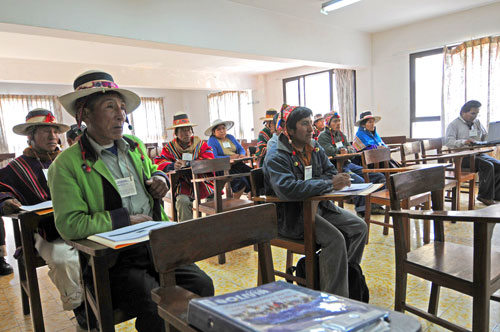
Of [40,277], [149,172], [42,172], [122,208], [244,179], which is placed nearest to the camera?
[122,208]

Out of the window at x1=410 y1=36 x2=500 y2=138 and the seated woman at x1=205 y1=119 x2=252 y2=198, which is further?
the window at x1=410 y1=36 x2=500 y2=138

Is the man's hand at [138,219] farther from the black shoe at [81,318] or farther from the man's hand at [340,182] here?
the man's hand at [340,182]

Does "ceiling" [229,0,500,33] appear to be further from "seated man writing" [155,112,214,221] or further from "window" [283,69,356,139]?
"seated man writing" [155,112,214,221]

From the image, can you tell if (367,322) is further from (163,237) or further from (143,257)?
(143,257)

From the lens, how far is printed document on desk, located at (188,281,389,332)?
534 mm

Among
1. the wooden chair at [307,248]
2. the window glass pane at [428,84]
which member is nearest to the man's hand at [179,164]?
the wooden chair at [307,248]

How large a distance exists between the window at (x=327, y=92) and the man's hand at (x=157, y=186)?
6.61m

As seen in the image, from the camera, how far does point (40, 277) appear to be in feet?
9.30

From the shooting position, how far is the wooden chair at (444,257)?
122 cm

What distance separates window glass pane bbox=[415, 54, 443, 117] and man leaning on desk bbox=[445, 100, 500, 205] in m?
1.60

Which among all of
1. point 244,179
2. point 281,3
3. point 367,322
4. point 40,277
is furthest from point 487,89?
point 40,277

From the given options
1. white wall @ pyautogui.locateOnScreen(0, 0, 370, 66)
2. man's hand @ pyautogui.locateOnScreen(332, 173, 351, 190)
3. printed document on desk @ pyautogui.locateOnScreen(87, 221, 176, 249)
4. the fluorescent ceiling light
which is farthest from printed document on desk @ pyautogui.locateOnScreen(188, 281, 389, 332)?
the fluorescent ceiling light

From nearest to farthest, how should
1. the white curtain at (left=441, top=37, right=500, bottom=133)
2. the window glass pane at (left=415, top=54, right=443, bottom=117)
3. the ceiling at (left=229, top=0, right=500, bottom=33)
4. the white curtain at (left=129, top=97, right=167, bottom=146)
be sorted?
1. the ceiling at (left=229, top=0, right=500, bottom=33)
2. the white curtain at (left=441, top=37, right=500, bottom=133)
3. the window glass pane at (left=415, top=54, right=443, bottom=117)
4. the white curtain at (left=129, top=97, right=167, bottom=146)

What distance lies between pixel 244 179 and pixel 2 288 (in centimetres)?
263
